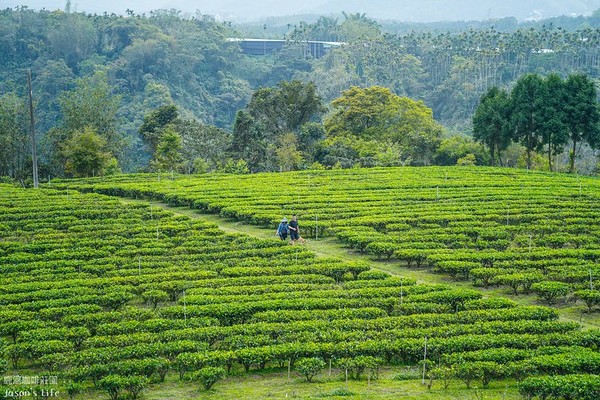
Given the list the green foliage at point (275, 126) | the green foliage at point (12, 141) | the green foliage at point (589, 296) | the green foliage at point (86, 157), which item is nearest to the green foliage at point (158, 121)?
the green foliage at point (275, 126)

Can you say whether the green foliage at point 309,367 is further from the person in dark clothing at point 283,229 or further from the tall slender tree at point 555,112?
the tall slender tree at point 555,112

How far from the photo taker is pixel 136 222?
133ft

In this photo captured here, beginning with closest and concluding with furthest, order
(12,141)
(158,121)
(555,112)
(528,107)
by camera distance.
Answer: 1. (555,112)
2. (528,107)
3. (12,141)
4. (158,121)

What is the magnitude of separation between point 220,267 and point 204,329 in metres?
→ 7.72

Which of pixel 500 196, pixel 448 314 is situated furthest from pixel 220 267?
pixel 500 196

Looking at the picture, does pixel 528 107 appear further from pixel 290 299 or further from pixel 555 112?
pixel 290 299

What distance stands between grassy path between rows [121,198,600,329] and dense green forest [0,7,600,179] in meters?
22.8

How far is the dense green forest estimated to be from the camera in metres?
71.8

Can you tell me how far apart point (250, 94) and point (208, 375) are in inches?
4491

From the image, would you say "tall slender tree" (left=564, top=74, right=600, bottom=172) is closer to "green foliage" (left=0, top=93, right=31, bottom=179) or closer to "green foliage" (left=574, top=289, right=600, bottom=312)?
"green foliage" (left=574, top=289, right=600, bottom=312)

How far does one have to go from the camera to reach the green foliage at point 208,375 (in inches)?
848

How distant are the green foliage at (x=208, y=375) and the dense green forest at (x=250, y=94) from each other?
43827 mm

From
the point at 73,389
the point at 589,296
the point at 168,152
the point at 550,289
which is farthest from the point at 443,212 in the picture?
the point at 168,152

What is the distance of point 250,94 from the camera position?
133 meters
